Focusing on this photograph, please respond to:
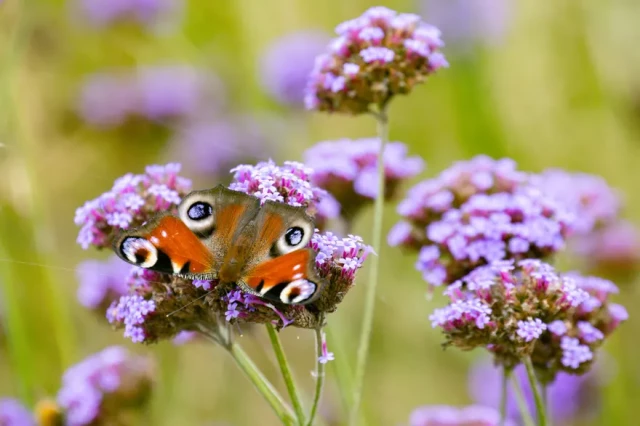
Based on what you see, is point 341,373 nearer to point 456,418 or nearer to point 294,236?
point 456,418

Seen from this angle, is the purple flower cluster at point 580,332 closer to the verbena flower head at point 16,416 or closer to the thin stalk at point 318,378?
the thin stalk at point 318,378

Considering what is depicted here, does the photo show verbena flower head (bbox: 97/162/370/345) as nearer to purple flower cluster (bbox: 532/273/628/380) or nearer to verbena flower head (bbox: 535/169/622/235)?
purple flower cluster (bbox: 532/273/628/380)

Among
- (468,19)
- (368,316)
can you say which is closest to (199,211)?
(368,316)

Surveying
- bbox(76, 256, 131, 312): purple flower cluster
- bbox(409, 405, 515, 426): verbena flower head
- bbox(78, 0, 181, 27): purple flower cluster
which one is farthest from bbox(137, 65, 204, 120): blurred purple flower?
bbox(409, 405, 515, 426): verbena flower head

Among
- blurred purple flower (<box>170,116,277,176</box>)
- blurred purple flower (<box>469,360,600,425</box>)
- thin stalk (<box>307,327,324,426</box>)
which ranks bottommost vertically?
thin stalk (<box>307,327,324,426</box>)

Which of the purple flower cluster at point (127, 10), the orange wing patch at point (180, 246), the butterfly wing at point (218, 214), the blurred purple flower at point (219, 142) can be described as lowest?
the orange wing patch at point (180, 246)

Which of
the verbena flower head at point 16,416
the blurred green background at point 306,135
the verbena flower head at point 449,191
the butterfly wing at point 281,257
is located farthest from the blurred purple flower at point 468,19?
the butterfly wing at point 281,257

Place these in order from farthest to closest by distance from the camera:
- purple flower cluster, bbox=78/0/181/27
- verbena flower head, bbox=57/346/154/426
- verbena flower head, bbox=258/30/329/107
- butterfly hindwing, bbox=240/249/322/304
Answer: purple flower cluster, bbox=78/0/181/27 → verbena flower head, bbox=258/30/329/107 → verbena flower head, bbox=57/346/154/426 → butterfly hindwing, bbox=240/249/322/304
